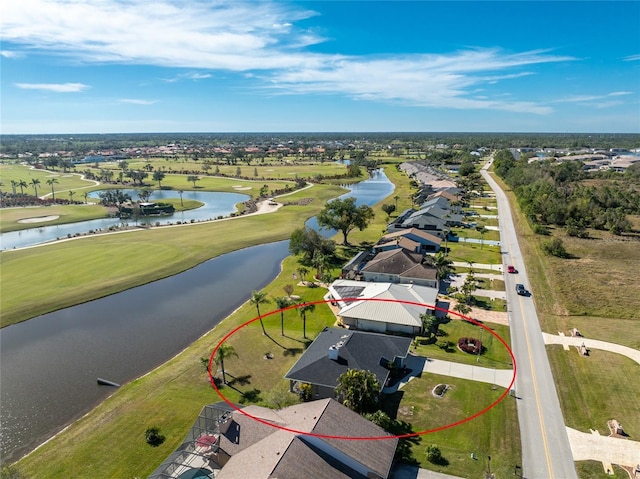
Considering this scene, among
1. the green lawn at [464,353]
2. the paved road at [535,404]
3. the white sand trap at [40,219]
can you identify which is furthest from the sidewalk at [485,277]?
the white sand trap at [40,219]

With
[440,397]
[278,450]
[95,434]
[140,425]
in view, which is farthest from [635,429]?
[95,434]

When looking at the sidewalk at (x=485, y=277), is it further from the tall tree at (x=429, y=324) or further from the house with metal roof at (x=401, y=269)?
the tall tree at (x=429, y=324)

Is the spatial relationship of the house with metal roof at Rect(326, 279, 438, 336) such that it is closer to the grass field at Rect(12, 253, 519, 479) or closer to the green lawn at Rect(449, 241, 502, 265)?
the grass field at Rect(12, 253, 519, 479)

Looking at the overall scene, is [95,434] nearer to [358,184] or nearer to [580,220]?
[580,220]

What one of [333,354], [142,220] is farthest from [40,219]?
[333,354]

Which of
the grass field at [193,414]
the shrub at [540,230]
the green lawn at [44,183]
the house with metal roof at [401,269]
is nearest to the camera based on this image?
the grass field at [193,414]
